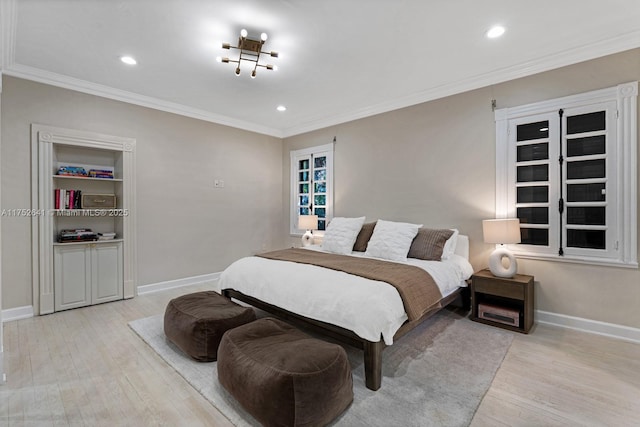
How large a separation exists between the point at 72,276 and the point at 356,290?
353 centimetres

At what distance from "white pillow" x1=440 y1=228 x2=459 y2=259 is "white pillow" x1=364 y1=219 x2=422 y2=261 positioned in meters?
0.37

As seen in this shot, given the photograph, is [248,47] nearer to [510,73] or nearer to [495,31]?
[495,31]

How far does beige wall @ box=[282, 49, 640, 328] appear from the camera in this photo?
8.95 ft

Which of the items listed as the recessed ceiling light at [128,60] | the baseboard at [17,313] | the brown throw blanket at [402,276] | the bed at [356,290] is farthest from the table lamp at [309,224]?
the baseboard at [17,313]

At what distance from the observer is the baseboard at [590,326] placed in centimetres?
261

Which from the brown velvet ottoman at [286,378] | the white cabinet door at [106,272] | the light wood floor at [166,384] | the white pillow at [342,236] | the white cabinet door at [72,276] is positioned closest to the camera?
the brown velvet ottoman at [286,378]

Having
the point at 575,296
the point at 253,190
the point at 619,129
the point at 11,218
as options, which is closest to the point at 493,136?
the point at 619,129

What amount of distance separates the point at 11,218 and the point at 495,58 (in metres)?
5.50

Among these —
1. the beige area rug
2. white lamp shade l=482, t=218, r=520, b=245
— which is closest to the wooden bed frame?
the beige area rug

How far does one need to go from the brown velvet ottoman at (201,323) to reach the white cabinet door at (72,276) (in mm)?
1810

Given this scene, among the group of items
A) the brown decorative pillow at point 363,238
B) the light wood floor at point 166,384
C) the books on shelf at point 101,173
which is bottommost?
the light wood floor at point 166,384

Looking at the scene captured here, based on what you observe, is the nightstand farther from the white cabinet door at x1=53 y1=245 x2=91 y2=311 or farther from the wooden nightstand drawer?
the white cabinet door at x1=53 y1=245 x2=91 y2=311

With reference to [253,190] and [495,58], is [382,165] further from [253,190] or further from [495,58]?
[253,190]

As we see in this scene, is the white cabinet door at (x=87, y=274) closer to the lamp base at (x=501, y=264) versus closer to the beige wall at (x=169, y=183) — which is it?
the beige wall at (x=169, y=183)
